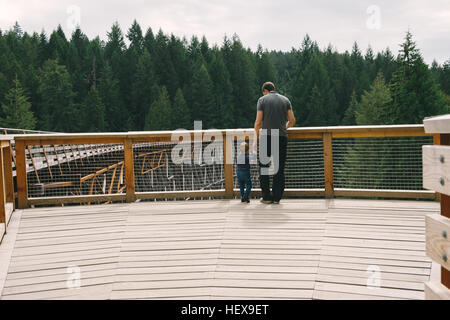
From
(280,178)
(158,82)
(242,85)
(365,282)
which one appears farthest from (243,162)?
(158,82)

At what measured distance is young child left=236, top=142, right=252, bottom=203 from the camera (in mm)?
6668

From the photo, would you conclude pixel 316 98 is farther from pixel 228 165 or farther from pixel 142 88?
pixel 228 165

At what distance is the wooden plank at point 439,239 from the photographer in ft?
5.44

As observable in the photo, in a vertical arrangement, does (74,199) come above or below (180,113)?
below

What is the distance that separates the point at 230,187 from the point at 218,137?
0.75m

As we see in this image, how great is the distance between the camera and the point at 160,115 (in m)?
65.2

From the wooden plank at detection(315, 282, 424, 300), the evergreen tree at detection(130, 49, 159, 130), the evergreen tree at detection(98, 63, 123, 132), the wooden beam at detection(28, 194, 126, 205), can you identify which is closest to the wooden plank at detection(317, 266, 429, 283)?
the wooden plank at detection(315, 282, 424, 300)

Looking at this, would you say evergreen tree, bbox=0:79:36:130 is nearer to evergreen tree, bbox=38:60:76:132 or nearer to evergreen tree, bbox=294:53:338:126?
evergreen tree, bbox=38:60:76:132

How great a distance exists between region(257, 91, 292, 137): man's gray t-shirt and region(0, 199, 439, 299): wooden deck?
107 centimetres

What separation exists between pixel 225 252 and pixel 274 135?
2538 mm

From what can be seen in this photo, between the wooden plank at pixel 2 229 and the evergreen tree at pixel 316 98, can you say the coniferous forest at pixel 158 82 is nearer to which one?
the evergreen tree at pixel 316 98

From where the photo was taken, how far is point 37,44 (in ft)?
244

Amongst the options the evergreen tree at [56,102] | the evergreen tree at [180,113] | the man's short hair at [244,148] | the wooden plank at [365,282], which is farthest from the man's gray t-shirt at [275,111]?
the evergreen tree at [56,102]
